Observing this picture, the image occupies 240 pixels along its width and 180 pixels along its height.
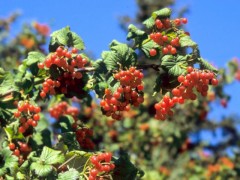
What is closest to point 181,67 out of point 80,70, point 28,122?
point 80,70

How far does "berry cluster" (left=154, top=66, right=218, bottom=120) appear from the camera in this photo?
4.06 meters

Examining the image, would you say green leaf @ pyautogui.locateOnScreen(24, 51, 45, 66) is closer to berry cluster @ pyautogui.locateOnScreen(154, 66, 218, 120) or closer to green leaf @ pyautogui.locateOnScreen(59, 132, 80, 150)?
green leaf @ pyautogui.locateOnScreen(59, 132, 80, 150)

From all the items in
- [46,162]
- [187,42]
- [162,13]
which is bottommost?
[46,162]

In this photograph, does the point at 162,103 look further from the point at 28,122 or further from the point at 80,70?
the point at 28,122

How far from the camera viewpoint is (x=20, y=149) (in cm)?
472

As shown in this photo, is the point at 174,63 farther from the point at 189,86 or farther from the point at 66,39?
the point at 66,39

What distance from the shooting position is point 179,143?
40.9ft

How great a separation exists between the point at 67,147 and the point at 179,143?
8.34 m

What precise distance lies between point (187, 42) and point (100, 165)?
1.20 metres

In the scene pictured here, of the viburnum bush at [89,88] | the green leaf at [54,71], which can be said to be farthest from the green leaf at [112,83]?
the green leaf at [54,71]

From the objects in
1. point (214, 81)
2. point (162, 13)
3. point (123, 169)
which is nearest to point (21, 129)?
point (123, 169)

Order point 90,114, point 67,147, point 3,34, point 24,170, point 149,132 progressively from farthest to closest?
point 3,34, point 149,132, point 90,114, point 67,147, point 24,170

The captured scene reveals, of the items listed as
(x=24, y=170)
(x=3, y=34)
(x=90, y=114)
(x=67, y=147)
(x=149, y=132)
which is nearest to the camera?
(x=24, y=170)

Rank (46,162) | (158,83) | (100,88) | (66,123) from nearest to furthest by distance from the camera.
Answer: (46,162) → (100,88) → (158,83) → (66,123)
